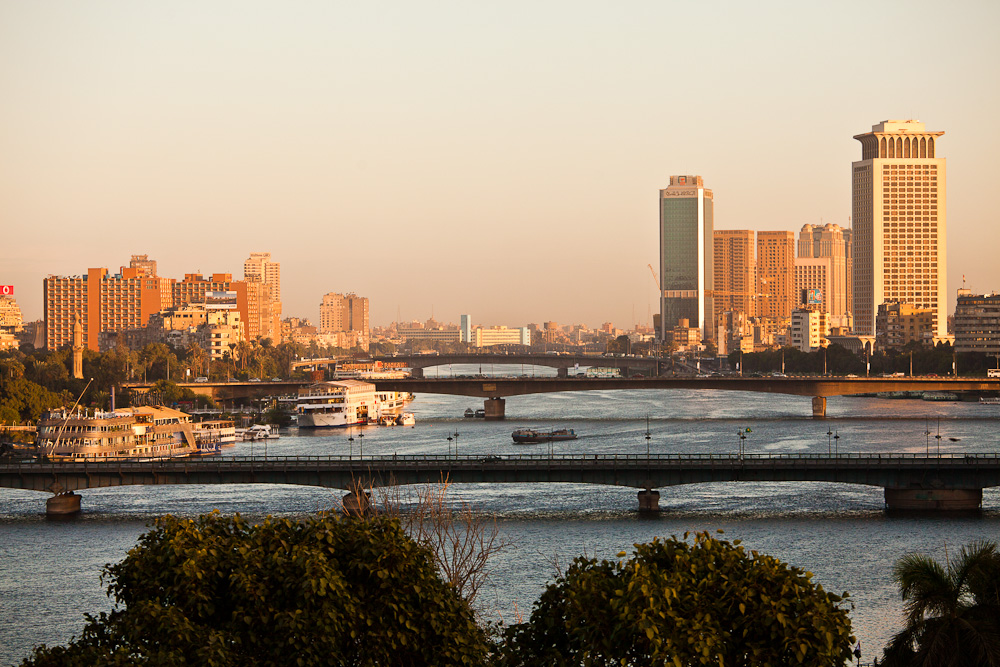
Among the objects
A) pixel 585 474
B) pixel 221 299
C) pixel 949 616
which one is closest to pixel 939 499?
pixel 585 474

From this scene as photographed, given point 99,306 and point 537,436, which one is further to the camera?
point 99,306

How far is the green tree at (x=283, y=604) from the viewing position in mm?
14672

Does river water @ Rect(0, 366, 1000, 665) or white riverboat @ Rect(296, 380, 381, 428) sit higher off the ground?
white riverboat @ Rect(296, 380, 381, 428)

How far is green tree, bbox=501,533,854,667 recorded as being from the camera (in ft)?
44.8

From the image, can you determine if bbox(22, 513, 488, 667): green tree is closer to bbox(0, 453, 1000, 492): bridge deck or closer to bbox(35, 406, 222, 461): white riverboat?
bbox(0, 453, 1000, 492): bridge deck

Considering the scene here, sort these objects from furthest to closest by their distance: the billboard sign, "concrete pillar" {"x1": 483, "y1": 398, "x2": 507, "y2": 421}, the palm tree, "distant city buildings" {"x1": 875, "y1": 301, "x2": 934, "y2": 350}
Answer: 1. the billboard sign
2. "distant city buildings" {"x1": 875, "y1": 301, "x2": 934, "y2": 350}
3. "concrete pillar" {"x1": 483, "y1": 398, "x2": 507, "y2": 421}
4. the palm tree

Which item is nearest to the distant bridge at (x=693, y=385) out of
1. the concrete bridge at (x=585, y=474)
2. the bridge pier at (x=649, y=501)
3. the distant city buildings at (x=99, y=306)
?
the concrete bridge at (x=585, y=474)

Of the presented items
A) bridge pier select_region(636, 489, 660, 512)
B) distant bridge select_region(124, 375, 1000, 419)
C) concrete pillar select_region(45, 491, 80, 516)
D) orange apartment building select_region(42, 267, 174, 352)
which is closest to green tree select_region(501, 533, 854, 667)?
bridge pier select_region(636, 489, 660, 512)

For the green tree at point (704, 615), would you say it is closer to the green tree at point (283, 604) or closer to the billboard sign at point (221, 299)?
the green tree at point (283, 604)

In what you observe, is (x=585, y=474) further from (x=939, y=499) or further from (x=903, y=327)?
(x=903, y=327)

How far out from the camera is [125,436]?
6638 centimetres

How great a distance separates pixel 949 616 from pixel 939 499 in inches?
1251

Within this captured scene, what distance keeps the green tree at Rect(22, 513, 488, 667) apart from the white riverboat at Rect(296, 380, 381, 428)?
252 feet

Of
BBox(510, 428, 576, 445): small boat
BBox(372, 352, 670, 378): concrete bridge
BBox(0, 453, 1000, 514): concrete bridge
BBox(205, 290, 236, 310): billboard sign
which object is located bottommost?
BBox(510, 428, 576, 445): small boat
